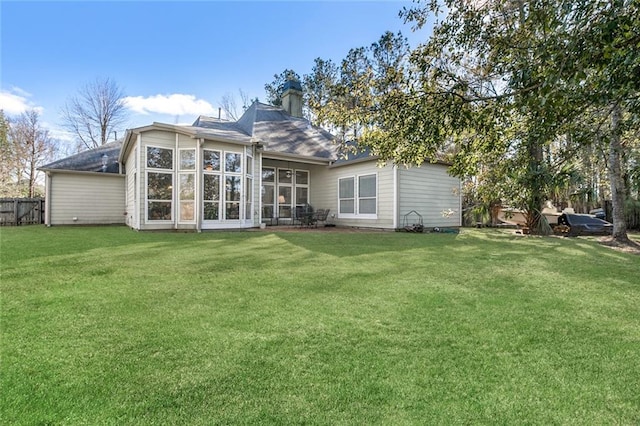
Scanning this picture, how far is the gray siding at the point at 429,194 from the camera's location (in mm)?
11484

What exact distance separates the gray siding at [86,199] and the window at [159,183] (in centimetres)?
590

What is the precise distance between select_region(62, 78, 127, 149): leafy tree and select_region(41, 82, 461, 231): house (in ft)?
38.3

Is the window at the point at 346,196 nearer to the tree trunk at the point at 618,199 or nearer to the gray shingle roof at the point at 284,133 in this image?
the gray shingle roof at the point at 284,133

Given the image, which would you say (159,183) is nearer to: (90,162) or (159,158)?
(159,158)

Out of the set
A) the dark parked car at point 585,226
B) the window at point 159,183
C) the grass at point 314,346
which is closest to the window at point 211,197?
the window at point 159,183

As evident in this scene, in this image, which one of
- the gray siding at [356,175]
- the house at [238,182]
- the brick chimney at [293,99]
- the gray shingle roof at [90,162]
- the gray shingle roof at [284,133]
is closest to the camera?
the house at [238,182]

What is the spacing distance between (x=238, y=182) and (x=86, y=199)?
8083 millimetres

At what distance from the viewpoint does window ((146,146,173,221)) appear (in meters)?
10.1

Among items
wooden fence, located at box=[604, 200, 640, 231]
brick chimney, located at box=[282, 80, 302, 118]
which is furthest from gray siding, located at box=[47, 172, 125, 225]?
wooden fence, located at box=[604, 200, 640, 231]

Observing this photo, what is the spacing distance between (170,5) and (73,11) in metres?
3.14

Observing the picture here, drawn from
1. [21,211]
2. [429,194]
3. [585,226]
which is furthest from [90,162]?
[585,226]

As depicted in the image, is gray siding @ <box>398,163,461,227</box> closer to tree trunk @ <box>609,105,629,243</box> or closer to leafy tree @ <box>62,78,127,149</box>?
tree trunk @ <box>609,105,629,243</box>

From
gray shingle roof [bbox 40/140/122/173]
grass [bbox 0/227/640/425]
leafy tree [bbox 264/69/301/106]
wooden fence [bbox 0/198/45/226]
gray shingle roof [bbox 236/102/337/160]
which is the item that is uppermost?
leafy tree [bbox 264/69/301/106]

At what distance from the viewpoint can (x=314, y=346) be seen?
92.0 inches
